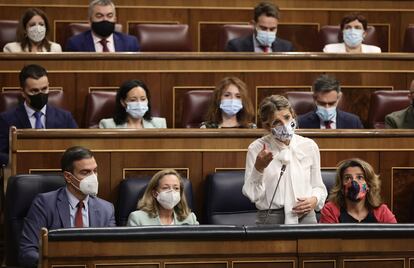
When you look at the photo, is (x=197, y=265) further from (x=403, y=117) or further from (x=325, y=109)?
(x=403, y=117)

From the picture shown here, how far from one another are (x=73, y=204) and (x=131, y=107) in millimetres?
688

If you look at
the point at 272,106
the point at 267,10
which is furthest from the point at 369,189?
the point at 267,10

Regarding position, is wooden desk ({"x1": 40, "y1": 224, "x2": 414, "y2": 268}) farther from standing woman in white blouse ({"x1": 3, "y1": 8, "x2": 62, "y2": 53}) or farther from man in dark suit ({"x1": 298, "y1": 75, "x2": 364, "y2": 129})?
standing woman in white blouse ({"x1": 3, "y1": 8, "x2": 62, "y2": 53})

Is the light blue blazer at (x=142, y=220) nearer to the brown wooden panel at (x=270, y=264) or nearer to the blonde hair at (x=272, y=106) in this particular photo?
the blonde hair at (x=272, y=106)

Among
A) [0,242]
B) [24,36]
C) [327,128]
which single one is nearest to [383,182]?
[327,128]

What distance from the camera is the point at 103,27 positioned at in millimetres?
4391

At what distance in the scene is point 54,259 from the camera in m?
2.42

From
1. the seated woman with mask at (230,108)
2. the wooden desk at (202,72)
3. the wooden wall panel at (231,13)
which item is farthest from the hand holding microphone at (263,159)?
the wooden wall panel at (231,13)

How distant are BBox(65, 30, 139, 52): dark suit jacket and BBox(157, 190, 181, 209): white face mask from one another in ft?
4.68

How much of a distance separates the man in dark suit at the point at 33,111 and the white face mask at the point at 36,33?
0.48m

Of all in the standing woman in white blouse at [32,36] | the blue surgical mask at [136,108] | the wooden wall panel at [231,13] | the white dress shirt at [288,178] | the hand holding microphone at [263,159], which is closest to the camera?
the hand holding microphone at [263,159]

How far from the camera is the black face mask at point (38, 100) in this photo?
3.79 m

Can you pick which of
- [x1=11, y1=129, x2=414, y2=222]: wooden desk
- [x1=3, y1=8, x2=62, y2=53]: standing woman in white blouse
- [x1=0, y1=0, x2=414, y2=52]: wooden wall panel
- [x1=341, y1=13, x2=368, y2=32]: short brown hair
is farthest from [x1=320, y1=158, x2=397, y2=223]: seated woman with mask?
[x1=0, y1=0, x2=414, y2=52]: wooden wall panel

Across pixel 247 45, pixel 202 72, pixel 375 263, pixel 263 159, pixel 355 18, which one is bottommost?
pixel 375 263
